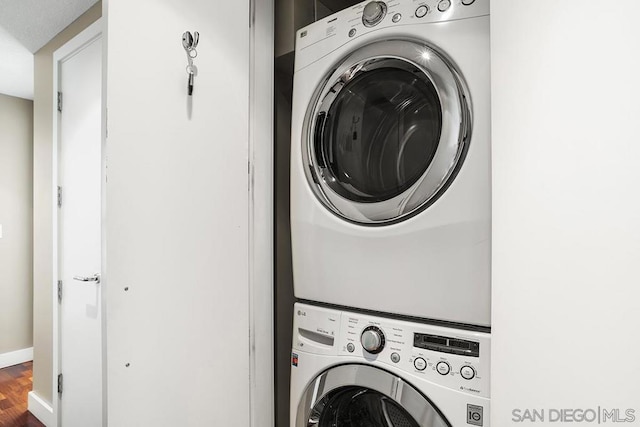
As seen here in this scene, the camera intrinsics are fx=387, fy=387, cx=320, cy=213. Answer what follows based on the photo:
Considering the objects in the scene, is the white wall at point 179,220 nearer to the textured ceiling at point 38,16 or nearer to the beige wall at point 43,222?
the textured ceiling at point 38,16

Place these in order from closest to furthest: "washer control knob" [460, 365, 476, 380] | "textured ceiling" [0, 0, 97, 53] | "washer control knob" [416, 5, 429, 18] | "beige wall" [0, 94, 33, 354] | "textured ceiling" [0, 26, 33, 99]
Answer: "washer control knob" [460, 365, 476, 380]
"washer control knob" [416, 5, 429, 18]
"textured ceiling" [0, 0, 97, 53]
"textured ceiling" [0, 26, 33, 99]
"beige wall" [0, 94, 33, 354]

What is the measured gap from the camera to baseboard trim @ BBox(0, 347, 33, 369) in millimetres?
3391

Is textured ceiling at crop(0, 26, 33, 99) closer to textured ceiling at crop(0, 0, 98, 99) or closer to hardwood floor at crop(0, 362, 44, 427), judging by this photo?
textured ceiling at crop(0, 0, 98, 99)

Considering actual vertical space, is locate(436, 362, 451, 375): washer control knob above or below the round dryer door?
below

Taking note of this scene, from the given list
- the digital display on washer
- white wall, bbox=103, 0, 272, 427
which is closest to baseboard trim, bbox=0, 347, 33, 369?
white wall, bbox=103, 0, 272, 427

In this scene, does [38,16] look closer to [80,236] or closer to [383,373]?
[80,236]

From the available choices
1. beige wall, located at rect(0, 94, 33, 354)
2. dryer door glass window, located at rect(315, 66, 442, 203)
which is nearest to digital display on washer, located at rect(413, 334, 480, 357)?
dryer door glass window, located at rect(315, 66, 442, 203)

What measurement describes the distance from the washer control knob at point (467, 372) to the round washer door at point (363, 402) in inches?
4.9

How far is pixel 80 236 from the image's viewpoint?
7.46ft

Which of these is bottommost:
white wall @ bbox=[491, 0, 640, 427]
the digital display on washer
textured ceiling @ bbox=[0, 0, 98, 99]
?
the digital display on washer

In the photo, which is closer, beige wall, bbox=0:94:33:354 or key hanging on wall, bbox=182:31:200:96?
key hanging on wall, bbox=182:31:200:96

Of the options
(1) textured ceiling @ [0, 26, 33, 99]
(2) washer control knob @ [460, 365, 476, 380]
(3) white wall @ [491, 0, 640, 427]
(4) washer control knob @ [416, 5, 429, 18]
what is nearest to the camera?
(3) white wall @ [491, 0, 640, 427]

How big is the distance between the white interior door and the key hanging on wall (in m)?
1.32

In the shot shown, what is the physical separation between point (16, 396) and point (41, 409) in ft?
1.69
